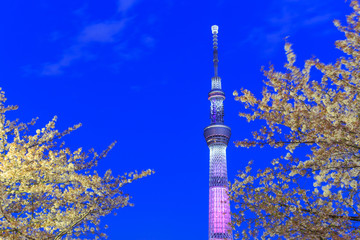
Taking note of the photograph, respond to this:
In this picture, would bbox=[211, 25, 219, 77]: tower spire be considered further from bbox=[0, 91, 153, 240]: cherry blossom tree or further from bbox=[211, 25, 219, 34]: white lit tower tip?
bbox=[0, 91, 153, 240]: cherry blossom tree

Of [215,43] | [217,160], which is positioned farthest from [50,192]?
[215,43]

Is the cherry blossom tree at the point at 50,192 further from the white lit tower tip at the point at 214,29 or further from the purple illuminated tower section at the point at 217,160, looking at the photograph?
the white lit tower tip at the point at 214,29

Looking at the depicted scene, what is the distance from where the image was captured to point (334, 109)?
5840mm

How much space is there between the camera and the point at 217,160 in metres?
70.8

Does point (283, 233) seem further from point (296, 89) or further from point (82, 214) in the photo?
point (82, 214)

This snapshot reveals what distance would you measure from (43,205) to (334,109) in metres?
6.41

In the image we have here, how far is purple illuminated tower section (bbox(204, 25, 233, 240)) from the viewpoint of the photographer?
67438 mm

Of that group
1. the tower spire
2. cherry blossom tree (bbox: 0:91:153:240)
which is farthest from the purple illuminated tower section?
cherry blossom tree (bbox: 0:91:153:240)

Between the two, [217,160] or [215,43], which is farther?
[215,43]

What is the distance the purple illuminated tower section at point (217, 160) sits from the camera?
67438mm

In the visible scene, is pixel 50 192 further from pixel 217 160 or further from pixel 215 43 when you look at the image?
pixel 215 43

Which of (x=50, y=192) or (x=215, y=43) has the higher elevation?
(x=215, y=43)

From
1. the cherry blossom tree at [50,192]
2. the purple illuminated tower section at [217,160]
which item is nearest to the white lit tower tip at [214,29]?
the purple illuminated tower section at [217,160]

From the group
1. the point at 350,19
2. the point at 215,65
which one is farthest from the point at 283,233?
the point at 215,65
